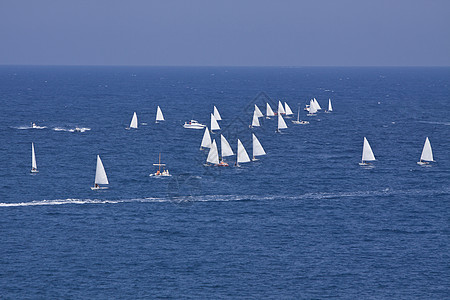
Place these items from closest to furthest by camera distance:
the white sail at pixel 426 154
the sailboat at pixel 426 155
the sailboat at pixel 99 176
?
the sailboat at pixel 99 176 → the sailboat at pixel 426 155 → the white sail at pixel 426 154

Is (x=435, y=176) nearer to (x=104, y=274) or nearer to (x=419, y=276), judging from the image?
(x=419, y=276)

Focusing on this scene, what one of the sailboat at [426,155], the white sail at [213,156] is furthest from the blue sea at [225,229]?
the white sail at [213,156]

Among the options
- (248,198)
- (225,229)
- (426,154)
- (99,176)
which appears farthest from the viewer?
(426,154)

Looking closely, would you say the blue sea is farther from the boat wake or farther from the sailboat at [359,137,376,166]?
the sailboat at [359,137,376,166]

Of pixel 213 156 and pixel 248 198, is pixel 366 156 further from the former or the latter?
pixel 248 198

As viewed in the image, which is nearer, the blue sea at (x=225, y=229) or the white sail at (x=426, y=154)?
the blue sea at (x=225, y=229)

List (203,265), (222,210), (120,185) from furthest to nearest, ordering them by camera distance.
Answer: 1. (120,185)
2. (222,210)
3. (203,265)

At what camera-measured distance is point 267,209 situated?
128 m

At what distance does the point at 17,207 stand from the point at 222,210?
136 feet

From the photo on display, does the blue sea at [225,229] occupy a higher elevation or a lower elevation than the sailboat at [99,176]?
lower

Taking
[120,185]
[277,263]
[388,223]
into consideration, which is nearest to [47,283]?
[277,263]

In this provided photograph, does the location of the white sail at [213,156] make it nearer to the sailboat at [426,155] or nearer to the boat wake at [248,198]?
the boat wake at [248,198]

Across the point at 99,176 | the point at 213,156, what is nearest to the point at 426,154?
the point at 213,156

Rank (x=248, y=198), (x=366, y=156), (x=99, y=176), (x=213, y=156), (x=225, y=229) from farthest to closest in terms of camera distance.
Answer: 1. (x=366, y=156)
2. (x=213, y=156)
3. (x=99, y=176)
4. (x=248, y=198)
5. (x=225, y=229)
